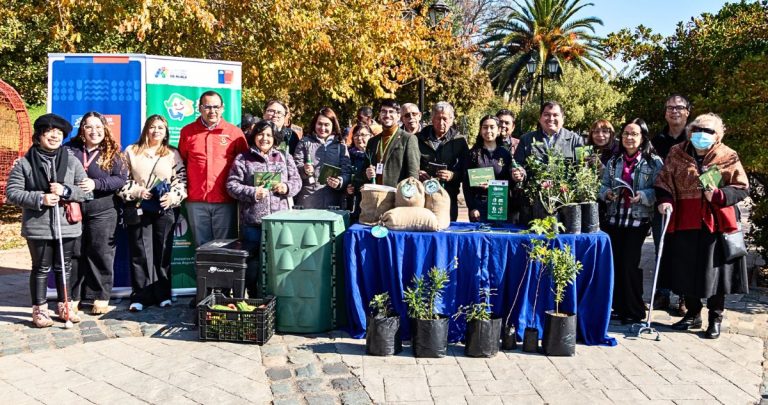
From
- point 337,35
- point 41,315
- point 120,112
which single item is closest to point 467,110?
point 337,35

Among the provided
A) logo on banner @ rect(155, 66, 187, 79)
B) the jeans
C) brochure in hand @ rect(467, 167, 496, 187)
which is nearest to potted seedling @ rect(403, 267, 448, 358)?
brochure in hand @ rect(467, 167, 496, 187)

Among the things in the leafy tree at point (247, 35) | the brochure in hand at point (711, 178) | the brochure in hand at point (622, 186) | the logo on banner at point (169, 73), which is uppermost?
the leafy tree at point (247, 35)

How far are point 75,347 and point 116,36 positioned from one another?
8.69m

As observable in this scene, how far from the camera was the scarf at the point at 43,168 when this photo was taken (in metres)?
5.47

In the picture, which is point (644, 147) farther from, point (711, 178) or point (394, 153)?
point (394, 153)

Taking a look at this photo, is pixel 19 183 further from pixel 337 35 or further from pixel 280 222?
pixel 337 35

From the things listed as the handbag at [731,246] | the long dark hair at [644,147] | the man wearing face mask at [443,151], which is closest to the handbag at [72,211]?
the man wearing face mask at [443,151]

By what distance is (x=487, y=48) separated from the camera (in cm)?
3559

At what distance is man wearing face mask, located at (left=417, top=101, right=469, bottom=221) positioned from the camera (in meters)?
6.44

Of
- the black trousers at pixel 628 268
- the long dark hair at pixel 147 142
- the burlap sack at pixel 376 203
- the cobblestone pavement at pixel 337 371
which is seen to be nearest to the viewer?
the cobblestone pavement at pixel 337 371

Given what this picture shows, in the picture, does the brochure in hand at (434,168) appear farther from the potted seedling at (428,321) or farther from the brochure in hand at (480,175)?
the potted seedling at (428,321)

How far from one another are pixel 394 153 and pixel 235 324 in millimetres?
2044

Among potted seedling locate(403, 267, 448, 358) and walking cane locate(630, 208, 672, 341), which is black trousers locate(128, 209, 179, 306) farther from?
walking cane locate(630, 208, 672, 341)

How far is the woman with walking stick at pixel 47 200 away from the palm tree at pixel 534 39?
30366 millimetres
